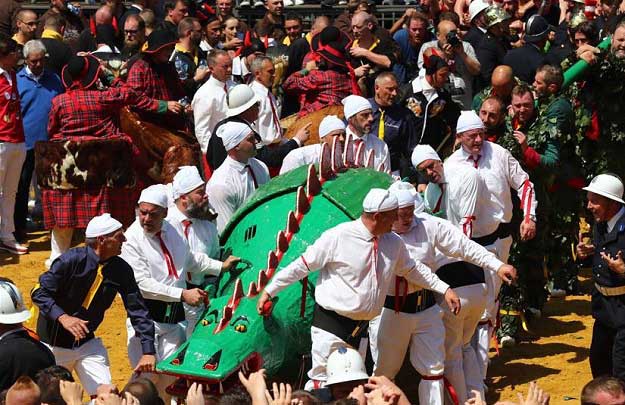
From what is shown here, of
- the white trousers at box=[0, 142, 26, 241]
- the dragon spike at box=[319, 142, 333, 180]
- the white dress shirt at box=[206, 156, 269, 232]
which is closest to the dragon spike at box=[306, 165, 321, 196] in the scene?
the dragon spike at box=[319, 142, 333, 180]

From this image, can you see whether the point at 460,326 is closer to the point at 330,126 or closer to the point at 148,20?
the point at 330,126

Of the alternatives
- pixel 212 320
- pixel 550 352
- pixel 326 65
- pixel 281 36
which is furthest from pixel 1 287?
pixel 281 36

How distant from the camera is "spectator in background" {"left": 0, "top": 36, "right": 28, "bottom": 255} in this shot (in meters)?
15.1

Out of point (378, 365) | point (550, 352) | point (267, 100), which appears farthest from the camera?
point (267, 100)

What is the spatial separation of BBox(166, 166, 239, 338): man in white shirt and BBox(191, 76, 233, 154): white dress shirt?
129 inches

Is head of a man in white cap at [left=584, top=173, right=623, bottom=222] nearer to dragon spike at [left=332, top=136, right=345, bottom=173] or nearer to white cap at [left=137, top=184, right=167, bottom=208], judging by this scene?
dragon spike at [left=332, top=136, right=345, bottom=173]

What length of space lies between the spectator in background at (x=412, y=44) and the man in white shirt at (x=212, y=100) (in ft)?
7.88

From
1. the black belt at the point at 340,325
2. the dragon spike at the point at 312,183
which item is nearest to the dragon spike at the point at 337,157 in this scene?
the dragon spike at the point at 312,183

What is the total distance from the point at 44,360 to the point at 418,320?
294cm

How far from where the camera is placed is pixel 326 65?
51.1 ft

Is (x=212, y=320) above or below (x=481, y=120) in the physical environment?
below

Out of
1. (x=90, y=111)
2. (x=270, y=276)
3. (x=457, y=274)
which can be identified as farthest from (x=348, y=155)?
(x=90, y=111)

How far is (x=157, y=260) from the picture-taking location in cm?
1067

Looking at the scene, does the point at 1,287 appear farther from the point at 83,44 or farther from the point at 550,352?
the point at 83,44
